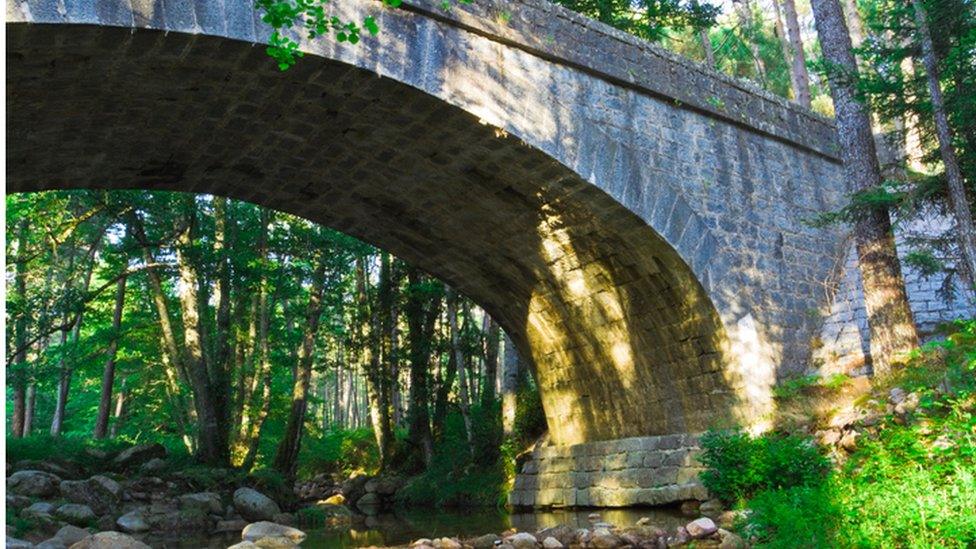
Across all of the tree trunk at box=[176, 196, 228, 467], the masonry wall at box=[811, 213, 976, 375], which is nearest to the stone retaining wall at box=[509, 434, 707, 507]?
the masonry wall at box=[811, 213, 976, 375]

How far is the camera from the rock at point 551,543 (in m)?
7.20

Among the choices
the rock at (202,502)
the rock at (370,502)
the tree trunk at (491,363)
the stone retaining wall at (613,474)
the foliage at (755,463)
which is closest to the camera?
the foliage at (755,463)

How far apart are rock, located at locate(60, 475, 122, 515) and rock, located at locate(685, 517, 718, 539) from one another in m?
8.32

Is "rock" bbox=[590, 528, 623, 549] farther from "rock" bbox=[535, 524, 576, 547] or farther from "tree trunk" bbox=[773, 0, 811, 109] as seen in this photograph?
"tree trunk" bbox=[773, 0, 811, 109]

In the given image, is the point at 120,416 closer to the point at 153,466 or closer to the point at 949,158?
the point at 153,466

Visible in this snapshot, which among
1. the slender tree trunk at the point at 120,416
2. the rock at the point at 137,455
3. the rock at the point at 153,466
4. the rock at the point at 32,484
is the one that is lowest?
the rock at the point at 32,484

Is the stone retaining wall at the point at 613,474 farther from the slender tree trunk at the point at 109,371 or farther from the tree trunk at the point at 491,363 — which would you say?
the slender tree trunk at the point at 109,371

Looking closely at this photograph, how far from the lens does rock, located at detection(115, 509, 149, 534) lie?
11102 mm

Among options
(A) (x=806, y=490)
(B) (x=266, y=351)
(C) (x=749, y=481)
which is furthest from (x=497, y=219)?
(B) (x=266, y=351)

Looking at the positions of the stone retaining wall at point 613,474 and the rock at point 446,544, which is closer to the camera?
the rock at point 446,544

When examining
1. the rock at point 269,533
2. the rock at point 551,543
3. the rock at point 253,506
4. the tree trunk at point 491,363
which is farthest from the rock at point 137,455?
the rock at point 551,543

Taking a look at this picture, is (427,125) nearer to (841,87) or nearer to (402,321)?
(841,87)

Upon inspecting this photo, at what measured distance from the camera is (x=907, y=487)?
19.4ft

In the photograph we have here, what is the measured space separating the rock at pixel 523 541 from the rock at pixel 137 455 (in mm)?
9606
